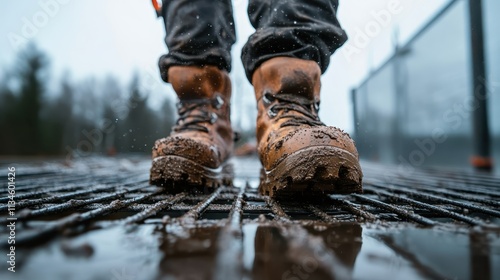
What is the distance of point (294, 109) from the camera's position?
3.14 feet

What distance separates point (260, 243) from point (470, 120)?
3.41 meters

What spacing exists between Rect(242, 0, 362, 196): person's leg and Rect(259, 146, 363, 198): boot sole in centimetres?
2

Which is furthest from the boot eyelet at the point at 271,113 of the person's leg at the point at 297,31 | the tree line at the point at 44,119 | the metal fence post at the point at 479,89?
the tree line at the point at 44,119

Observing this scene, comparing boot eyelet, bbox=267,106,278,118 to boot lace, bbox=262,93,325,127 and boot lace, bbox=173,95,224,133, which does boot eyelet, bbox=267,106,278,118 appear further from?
boot lace, bbox=173,95,224,133

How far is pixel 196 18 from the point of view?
1123 mm

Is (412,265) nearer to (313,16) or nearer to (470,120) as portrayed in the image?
(313,16)

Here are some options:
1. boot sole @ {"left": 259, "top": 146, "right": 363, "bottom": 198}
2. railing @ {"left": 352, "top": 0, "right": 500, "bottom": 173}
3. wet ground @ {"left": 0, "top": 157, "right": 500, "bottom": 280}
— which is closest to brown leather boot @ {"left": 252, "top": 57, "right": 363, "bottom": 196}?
boot sole @ {"left": 259, "top": 146, "right": 363, "bottom": 198}

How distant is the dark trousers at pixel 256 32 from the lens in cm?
96

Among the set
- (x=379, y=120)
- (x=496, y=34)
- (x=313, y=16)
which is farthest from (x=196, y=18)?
(x=379, y=120)

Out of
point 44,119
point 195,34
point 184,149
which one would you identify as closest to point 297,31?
point 195,34

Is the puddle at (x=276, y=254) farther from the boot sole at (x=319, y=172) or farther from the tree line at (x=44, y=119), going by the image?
the tree line at (x=44, y=119)

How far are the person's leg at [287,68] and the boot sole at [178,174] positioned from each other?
183 mm

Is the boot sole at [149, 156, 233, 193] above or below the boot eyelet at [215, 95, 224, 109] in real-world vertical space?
below

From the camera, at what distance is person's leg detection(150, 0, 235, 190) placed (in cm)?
111
